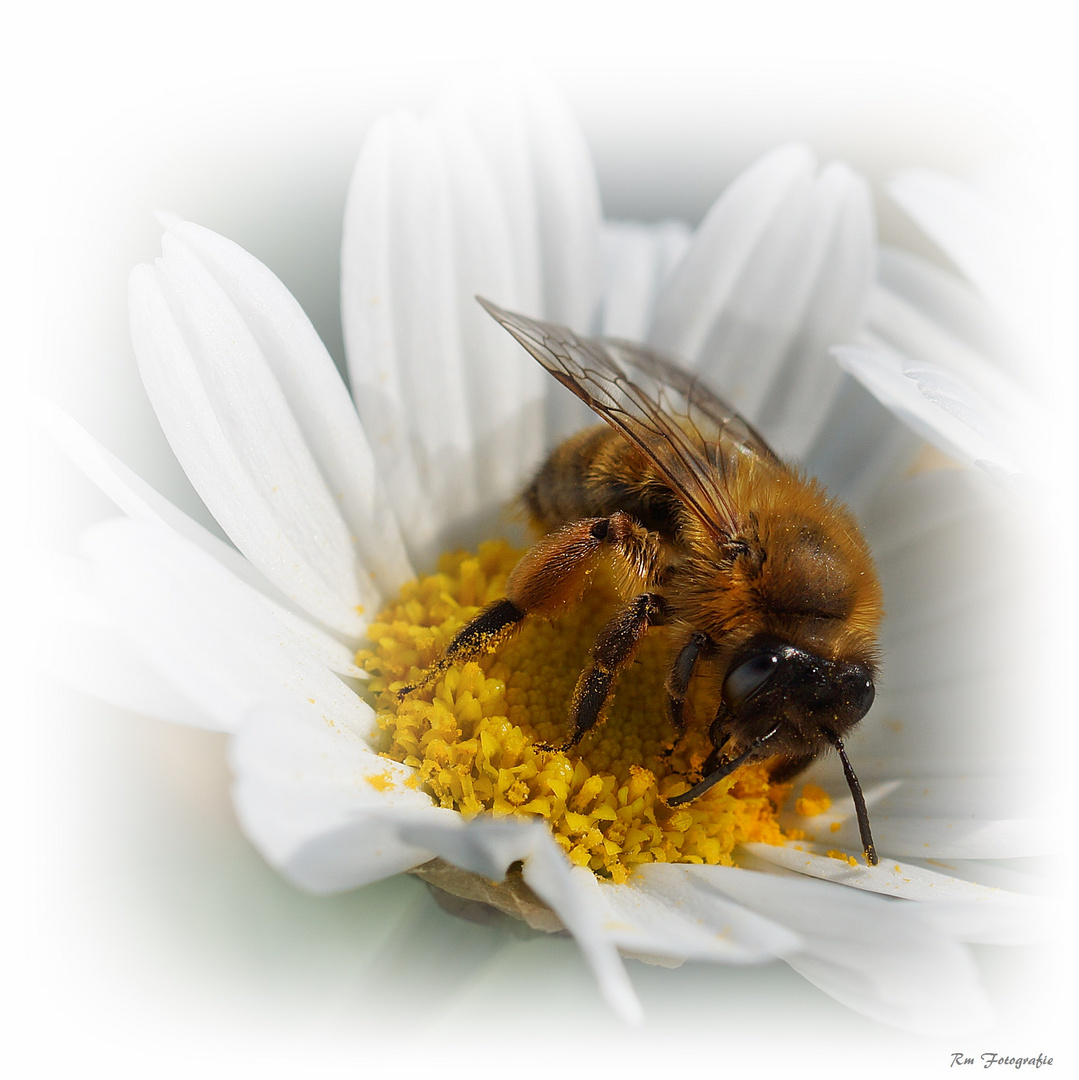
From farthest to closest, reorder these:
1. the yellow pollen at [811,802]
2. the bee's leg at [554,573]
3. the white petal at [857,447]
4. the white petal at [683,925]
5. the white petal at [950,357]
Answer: the white petal at [857,447] < the white petal at [950,357] < the yellow pollen at [811,802] < the bee's leg at [554,573] < the white petal at [683,925]

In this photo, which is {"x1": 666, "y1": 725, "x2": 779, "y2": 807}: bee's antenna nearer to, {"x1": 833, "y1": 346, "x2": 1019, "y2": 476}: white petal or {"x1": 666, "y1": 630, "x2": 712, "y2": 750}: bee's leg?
{"x1": 666, "y1": 630, "x2": 712, "y2": 750}: bee's leg

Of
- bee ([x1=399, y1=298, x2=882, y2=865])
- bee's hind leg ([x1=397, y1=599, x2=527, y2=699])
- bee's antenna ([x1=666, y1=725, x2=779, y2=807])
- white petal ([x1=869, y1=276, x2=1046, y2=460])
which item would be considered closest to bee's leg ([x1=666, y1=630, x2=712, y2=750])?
bee ([x1=399, y1=298, x2=882, y2=865])

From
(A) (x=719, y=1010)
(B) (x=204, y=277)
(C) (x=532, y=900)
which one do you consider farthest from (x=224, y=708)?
(A) (x=719, y=1010)

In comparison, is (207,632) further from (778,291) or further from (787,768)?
(778,291)

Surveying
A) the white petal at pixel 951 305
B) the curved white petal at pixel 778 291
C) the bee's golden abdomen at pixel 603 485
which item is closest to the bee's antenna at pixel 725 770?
the bee's golden abdomen at pixel 603 485

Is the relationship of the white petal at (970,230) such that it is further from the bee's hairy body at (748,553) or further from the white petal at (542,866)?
the white petal at (542,866)

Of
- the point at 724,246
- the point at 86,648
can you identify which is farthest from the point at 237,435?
the point at 724,246
